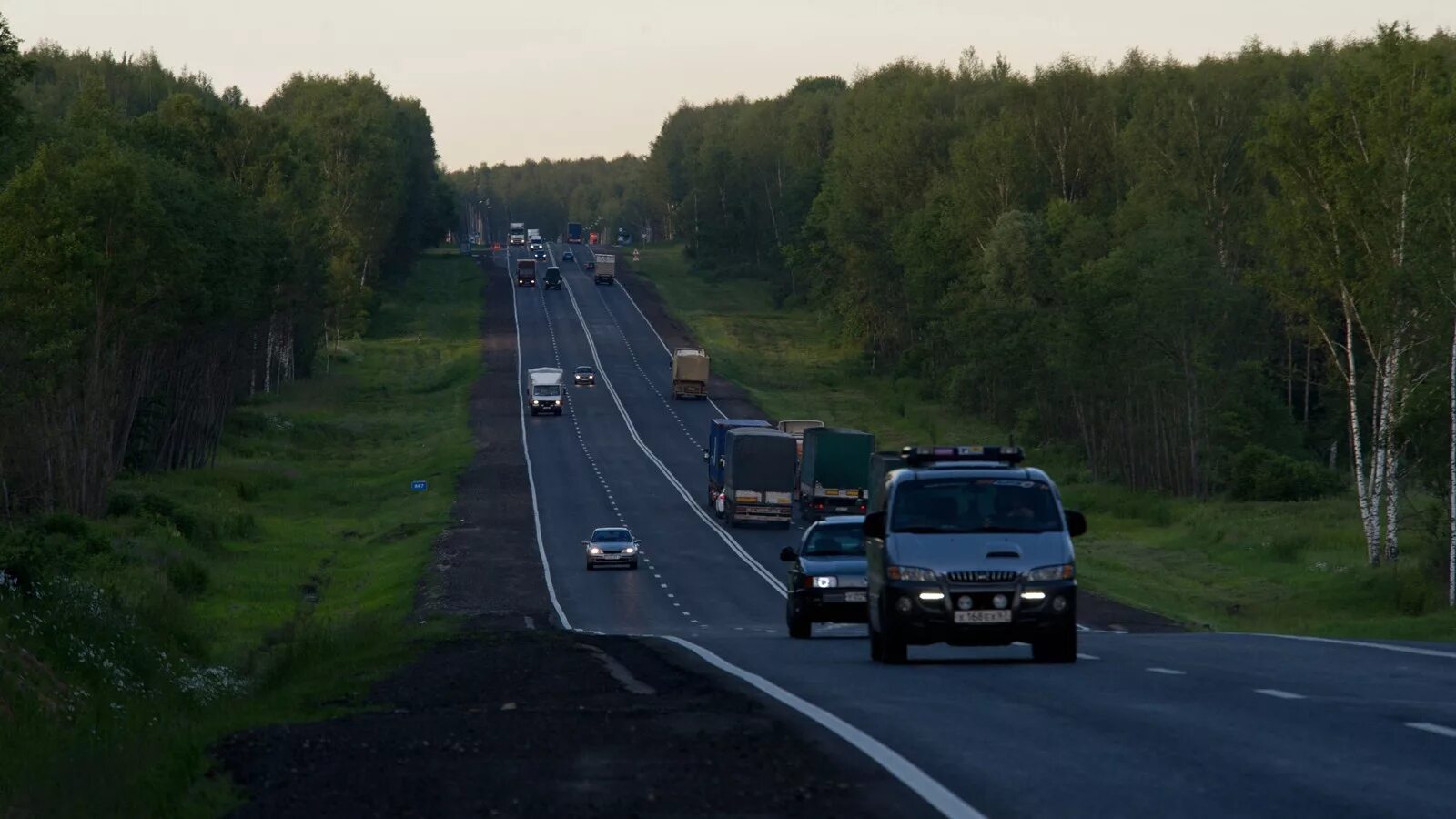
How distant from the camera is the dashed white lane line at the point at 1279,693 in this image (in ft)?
45.9

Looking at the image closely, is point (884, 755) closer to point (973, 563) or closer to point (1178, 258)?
point (973, 563)

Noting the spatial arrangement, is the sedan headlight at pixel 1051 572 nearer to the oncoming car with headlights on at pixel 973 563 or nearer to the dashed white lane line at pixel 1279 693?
the oncoming car with headlights on at pixel 973 563

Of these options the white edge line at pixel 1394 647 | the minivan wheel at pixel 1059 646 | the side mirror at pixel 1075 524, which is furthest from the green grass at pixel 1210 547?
the minivan wheel at pixel 1059 646

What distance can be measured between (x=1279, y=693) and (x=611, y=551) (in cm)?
4426

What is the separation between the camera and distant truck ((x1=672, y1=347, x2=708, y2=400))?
362ft

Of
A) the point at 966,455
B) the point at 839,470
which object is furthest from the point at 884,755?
the point at 839,470

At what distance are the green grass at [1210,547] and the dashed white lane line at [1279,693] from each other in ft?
49.0

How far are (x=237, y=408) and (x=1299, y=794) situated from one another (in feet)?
330

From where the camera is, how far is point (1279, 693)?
14.3 m

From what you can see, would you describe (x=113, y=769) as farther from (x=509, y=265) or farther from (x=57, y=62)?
(x=509, y=265)

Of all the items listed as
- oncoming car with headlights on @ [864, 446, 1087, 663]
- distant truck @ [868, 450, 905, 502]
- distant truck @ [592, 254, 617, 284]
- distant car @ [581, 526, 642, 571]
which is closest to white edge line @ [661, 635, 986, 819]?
oncoming car with headlights on @ [864, 446, 1087, 663]

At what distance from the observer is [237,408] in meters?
105

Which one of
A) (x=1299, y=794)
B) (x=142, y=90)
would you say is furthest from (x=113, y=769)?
(x=142, y=90)

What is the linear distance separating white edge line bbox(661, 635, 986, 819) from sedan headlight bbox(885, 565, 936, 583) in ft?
7.14
